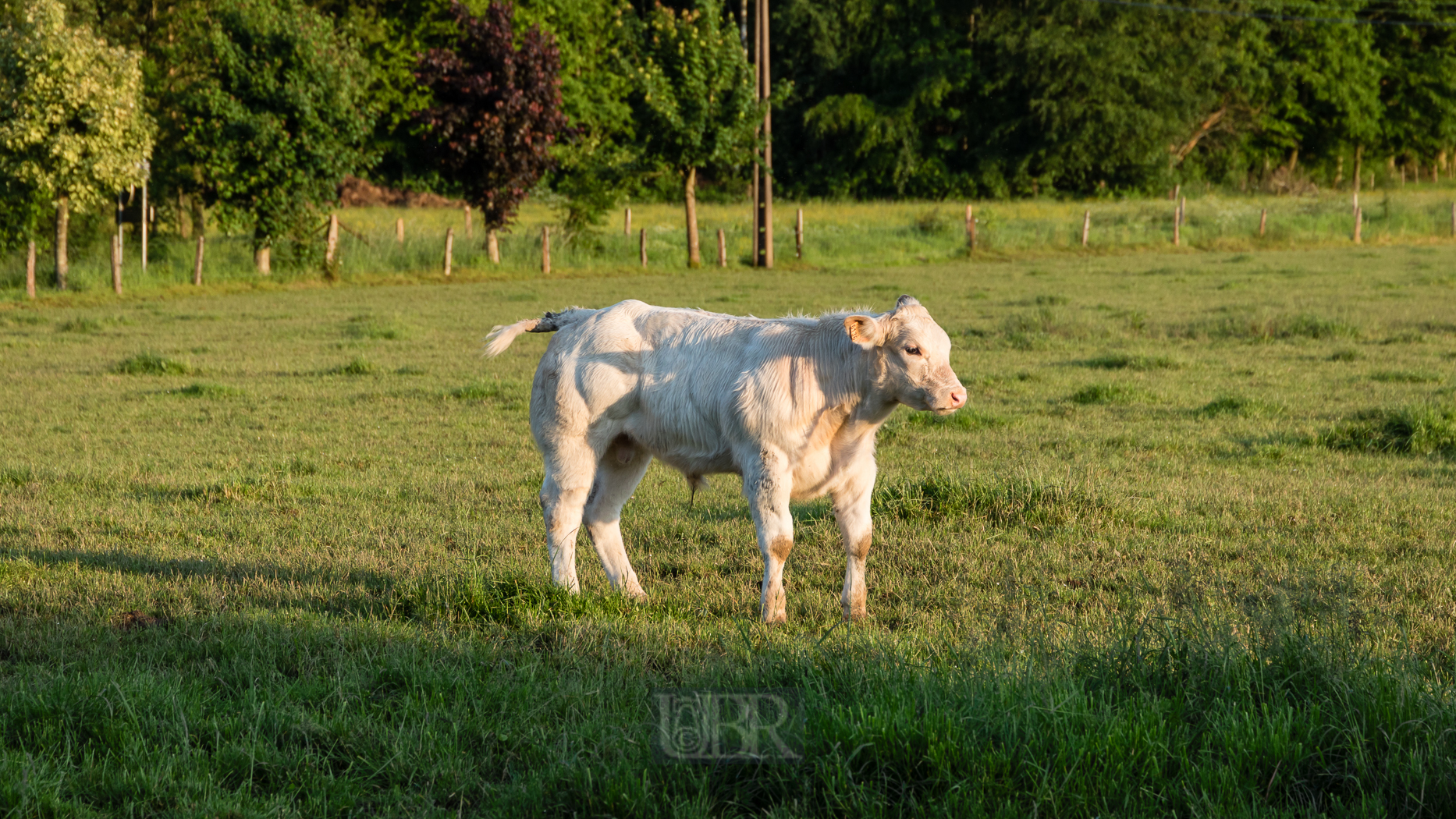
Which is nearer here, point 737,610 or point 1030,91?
point 737,610

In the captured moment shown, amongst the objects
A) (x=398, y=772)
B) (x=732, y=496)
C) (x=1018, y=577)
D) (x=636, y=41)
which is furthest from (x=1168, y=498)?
(x=636, y=41)

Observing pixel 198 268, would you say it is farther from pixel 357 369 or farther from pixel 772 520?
pixel 772 520

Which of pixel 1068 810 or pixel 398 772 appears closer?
A: pixel 1068 810

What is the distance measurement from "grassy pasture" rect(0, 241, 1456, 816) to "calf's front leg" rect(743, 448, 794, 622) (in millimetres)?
196

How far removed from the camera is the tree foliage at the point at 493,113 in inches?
1232

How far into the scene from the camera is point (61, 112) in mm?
23875

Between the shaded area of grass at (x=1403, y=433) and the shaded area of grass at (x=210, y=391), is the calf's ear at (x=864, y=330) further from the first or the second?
the shaded area of grass at (x=210, y=391)

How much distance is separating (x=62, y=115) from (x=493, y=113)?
10.7 m

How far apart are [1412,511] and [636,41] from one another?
99.4ft

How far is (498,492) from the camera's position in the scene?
27.7ft

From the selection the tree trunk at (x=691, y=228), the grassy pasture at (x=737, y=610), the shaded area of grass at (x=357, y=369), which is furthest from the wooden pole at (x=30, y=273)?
the tree trunk at (x=691, y=228)

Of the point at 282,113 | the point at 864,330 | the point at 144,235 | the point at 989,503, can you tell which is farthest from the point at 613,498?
the point at 144,235

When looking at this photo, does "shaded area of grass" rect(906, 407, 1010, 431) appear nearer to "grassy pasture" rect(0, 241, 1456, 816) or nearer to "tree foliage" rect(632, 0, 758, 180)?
"grassy pasture" rect(0, 241, 1456, 816)

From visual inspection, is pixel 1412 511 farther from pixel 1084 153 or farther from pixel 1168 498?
pixel 1084 153
